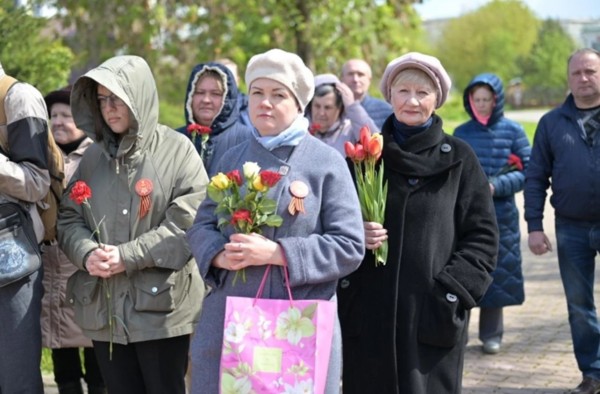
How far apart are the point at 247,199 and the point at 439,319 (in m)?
1.07

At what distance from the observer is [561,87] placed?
3588 inches

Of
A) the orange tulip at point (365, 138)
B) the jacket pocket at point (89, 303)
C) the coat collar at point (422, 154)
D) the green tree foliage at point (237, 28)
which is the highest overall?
the green tree foliage at point (237, 28)

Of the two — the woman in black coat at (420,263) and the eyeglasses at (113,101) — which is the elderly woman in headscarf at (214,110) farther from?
the woman in black coat at (420,263)

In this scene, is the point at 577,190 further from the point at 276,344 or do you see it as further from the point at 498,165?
the point at 276,344

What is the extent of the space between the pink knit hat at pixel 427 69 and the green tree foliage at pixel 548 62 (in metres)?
88.4

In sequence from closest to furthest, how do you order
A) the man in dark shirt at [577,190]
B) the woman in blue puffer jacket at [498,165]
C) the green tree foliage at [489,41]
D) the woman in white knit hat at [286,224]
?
the woman in white knit hat at [286,224] → the man in dark shirt at [577,190] → the woman in blue puffer jacket at [498,165] → the green tree foliage at [489,41]

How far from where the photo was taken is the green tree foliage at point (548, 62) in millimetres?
90125

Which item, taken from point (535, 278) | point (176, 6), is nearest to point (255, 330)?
point (535, 278)

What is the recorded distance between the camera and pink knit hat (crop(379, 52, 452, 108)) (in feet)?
13.2

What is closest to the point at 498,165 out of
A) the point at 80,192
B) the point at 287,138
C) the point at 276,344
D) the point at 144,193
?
the point at 144,193

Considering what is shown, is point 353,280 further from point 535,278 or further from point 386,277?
point 535,278

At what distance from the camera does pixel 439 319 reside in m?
3.94

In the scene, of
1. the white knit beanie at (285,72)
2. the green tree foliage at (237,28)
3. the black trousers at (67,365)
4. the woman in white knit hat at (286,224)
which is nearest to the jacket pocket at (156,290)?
the woman in white knit hat at (286,224)

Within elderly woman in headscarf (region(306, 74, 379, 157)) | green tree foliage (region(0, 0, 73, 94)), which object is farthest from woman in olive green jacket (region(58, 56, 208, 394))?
green tree foliage (region(0, 0, 73, 94))
